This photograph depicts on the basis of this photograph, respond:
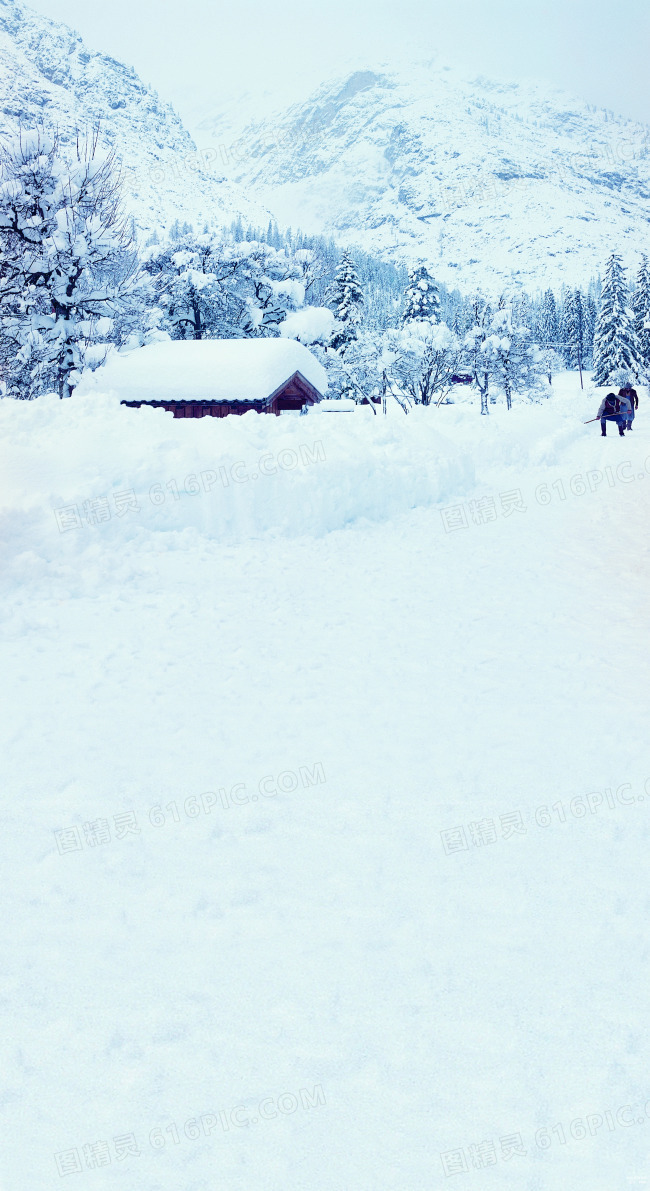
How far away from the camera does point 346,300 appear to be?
143ft

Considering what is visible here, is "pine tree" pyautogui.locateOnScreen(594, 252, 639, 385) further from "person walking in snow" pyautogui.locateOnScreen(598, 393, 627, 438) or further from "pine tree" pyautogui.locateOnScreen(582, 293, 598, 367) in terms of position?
"pine tree" pyautogui.locateOnScreen(582, 293, 598, 367)

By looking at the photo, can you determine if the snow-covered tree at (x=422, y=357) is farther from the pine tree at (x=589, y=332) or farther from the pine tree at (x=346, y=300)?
the pine tree at (x=589, y=332)

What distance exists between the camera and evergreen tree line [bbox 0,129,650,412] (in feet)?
73.0

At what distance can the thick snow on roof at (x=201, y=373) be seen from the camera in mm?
19141

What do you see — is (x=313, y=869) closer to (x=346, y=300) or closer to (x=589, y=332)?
(x=346, y=300)

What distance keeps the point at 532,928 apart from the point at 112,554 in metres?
6.10

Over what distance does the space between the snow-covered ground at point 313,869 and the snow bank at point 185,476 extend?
0.43 feet

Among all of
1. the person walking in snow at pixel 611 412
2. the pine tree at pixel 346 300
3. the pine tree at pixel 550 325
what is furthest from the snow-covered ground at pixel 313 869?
the pine tree at pixel 550 325

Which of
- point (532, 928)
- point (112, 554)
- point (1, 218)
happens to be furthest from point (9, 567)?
point (1, 218)

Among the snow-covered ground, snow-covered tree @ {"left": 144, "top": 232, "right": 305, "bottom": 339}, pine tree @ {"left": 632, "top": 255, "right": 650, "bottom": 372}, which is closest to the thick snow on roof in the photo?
the snow-covered ground

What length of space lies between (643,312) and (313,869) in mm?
67149

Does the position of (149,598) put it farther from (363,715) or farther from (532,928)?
(532,928)

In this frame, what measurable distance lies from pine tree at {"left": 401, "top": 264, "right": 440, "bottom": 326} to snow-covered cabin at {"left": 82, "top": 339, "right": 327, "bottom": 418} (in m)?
33.3

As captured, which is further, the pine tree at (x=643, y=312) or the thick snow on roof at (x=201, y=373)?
the pine tree at (x=643, y=312)
